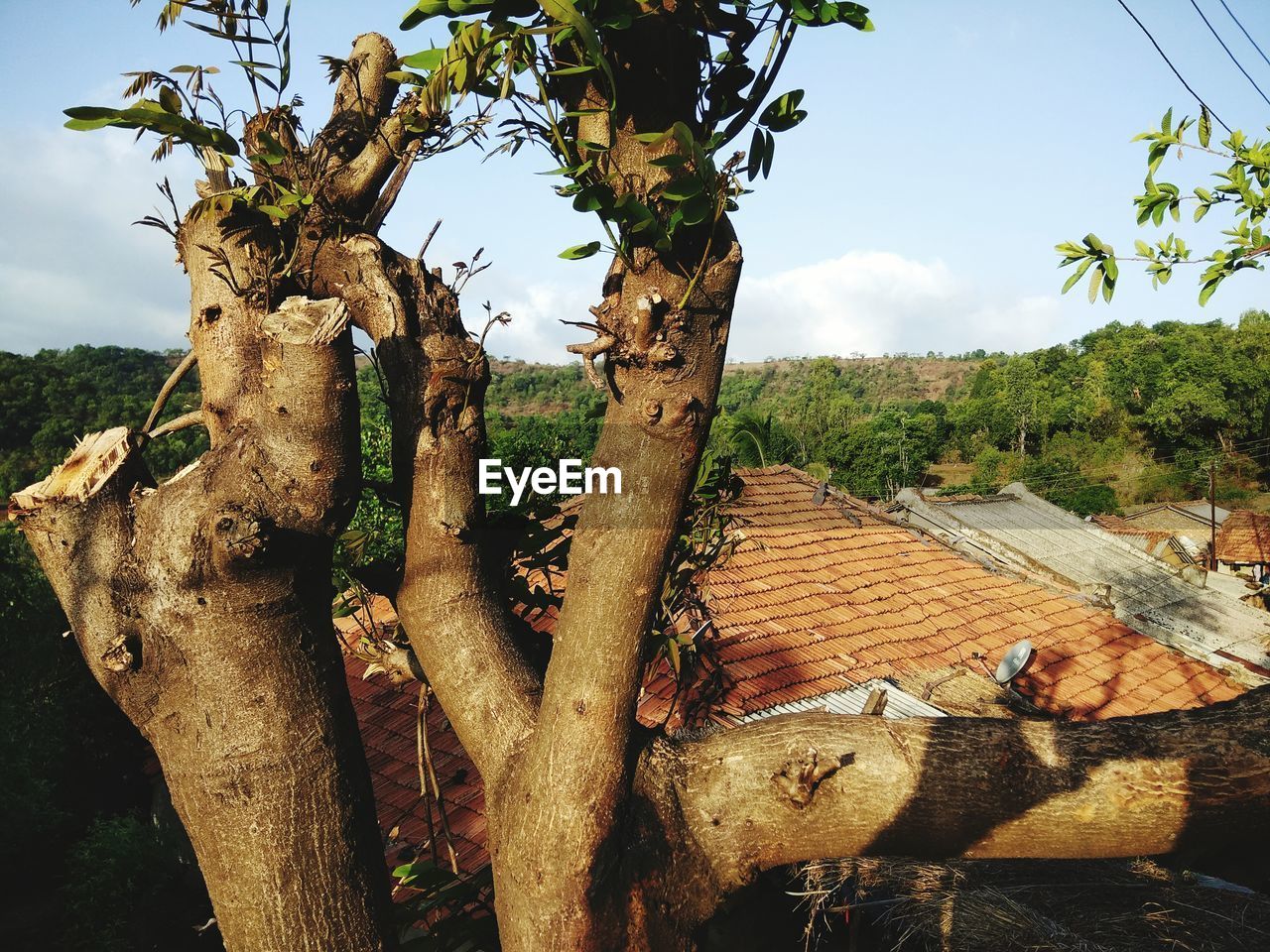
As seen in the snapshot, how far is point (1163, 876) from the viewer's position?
4.18 meters

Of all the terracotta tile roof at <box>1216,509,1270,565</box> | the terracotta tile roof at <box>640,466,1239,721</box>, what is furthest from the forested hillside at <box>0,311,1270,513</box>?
the terracotta tile roof at <box>640,466,1239,721</box>

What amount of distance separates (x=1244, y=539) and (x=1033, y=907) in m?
31.4

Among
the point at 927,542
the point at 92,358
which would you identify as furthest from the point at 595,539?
the point at 92,358

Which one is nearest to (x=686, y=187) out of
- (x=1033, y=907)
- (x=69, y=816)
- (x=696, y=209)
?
(x=696, y=209)

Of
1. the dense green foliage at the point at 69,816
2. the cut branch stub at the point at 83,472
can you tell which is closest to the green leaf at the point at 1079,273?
the cut branch stub at the point at 83,472

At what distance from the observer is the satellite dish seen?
607 cm

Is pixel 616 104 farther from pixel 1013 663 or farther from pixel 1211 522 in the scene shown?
pixel 1211 522

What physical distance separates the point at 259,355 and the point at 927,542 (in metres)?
8.19

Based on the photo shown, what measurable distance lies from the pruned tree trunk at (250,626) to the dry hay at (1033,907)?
2.31m

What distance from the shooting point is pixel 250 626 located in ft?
5.49

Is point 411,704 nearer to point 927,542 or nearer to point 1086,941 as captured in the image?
point 1086,941

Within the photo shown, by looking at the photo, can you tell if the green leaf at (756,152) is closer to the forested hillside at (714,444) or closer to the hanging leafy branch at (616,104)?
the hanging leafy branch at (616,104)

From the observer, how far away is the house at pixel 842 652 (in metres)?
4.73

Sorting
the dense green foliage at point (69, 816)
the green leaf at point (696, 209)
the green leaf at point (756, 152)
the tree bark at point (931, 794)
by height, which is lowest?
the dense green foliage at point (69, 816)
